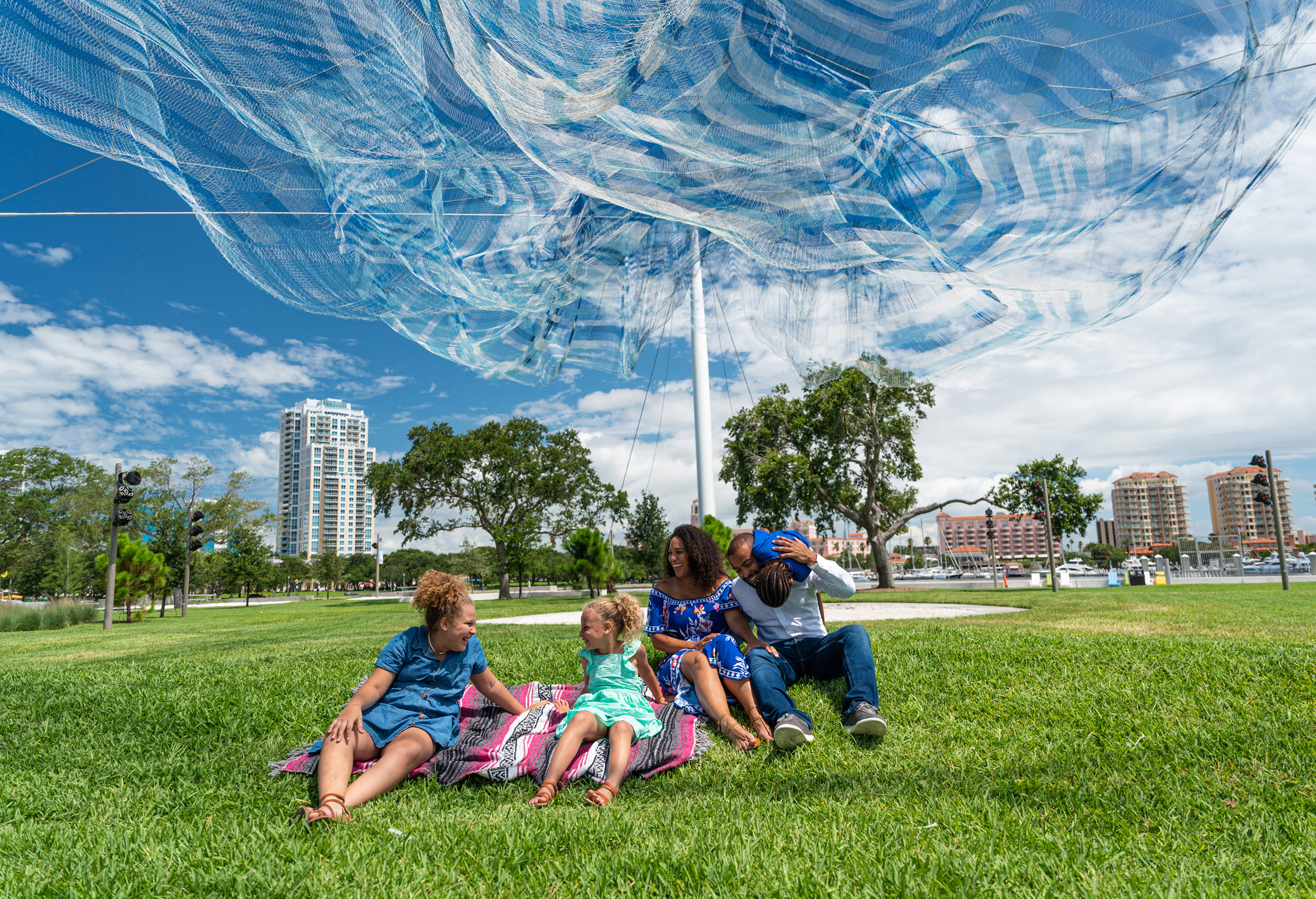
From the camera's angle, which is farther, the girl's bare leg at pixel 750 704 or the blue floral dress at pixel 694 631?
the blue floral dress at pixel 694 631

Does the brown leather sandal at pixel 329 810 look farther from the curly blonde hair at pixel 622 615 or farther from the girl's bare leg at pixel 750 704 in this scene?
the girl's bare leg at pixel 750 704

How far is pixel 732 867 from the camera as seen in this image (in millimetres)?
2494

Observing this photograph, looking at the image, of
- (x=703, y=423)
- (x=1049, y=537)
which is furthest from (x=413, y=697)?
(x=1049, y=537)

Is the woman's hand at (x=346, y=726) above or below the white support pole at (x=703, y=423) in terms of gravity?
below

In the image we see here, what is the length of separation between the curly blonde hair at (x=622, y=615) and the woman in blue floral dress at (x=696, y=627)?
566 millimetres

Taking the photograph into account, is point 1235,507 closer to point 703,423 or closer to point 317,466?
Answer: point 703,423

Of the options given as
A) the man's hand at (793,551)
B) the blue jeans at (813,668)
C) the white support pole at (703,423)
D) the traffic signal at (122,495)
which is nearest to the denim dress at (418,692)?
the blue jeans at (813,668)

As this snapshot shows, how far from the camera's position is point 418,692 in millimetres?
3744

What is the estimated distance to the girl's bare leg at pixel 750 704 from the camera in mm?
4277

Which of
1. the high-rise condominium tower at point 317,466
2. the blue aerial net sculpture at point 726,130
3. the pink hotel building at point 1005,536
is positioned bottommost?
the pink hotel building at point 1005,536

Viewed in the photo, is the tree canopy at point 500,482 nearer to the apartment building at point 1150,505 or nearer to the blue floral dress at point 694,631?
the blue floral dress at point 694,631

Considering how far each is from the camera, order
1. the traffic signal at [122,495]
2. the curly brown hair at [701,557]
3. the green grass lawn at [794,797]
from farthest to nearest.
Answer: the traffic signal at [122,495] < the curly brown hair at [701,557] < the green grass lawn at [794,797]

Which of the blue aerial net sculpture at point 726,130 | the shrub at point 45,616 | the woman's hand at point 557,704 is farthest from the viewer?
the shrub at point 45,616

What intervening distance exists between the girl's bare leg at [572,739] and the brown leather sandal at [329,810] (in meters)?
0.90
